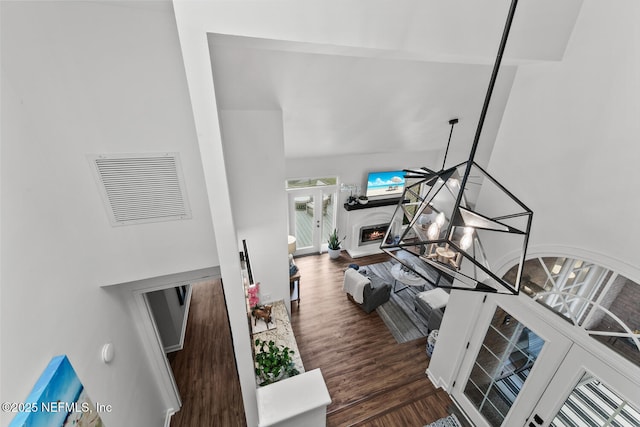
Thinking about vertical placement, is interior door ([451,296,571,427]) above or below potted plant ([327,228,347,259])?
above

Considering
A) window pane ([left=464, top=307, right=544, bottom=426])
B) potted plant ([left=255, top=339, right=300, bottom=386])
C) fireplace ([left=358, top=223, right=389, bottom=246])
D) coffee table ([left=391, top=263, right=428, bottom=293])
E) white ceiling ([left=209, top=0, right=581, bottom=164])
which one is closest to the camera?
white ceiling ([left=209, top=0, right=581, bottom=164])

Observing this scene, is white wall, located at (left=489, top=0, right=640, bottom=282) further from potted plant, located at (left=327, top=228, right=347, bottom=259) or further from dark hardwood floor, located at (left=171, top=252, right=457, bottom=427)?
potted plant, located at (left=327, top=228, right=347, bottom=259)

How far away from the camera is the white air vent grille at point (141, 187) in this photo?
78.7 inches

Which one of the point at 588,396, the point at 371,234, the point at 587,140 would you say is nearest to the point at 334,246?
the point at 371,234

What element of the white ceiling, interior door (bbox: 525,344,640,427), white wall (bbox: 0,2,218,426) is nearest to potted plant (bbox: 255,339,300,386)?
white wall (bbox: 0,2,218,426)

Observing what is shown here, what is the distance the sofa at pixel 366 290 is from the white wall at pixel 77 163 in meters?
3.31

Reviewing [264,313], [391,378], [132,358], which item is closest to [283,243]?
[264,313]

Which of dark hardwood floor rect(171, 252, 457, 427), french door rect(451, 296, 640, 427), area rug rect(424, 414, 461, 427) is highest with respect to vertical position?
french door rect(451, 296, 640, 427)

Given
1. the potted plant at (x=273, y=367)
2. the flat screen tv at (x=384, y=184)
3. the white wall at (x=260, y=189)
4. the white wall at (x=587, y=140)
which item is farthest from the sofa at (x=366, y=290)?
the white wall at (x=587, y=140)

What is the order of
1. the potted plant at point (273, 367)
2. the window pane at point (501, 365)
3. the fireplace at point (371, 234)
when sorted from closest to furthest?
1. the window pane at point (501, 365)
2. the potted plant at point (273, 367)
3. the fireplace at point (371, 234)

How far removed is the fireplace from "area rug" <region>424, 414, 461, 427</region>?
4.04m

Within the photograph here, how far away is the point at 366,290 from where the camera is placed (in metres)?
4.72

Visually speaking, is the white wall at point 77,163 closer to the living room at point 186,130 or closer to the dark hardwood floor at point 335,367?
the living room at point 186,130

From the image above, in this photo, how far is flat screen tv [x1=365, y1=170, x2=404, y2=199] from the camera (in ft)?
21.0
